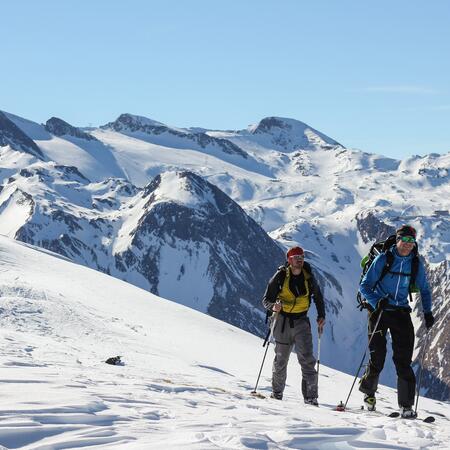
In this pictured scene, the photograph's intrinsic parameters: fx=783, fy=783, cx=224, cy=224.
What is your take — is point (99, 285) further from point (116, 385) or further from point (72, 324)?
point (116, 385)

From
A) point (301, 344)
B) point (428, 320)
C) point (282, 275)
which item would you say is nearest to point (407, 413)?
point (428, 320)

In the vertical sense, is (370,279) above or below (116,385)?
above

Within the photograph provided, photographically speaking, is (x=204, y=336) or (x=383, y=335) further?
(x=204, y=336)

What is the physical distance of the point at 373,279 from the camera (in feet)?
42.1

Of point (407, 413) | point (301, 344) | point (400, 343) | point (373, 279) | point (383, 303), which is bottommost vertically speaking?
point (407, 413)

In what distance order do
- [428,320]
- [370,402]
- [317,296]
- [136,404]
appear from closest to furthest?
1. [136,404]
2. [428,320]
3. [370,402]
4. [317,296]

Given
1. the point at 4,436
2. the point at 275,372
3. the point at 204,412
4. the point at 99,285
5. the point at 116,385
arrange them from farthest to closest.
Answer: the point at 99,285, the point at 275,372, the point at 116,385, the point at 204,412, the point at 4,436

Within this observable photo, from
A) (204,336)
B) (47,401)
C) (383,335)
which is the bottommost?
(204,336)

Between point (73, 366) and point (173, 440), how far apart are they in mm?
8113

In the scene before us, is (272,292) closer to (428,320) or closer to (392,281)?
(392,281)

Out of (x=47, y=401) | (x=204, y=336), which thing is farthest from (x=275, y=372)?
(x=204, y=336)

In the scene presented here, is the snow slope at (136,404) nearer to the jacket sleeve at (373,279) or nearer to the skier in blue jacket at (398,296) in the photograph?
the skier in blue jacket at (398,296)

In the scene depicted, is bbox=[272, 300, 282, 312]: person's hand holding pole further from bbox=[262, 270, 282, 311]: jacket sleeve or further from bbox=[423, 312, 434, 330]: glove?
bbox=[423, 312, 434, 330]: glove

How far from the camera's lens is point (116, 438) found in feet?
26.8
